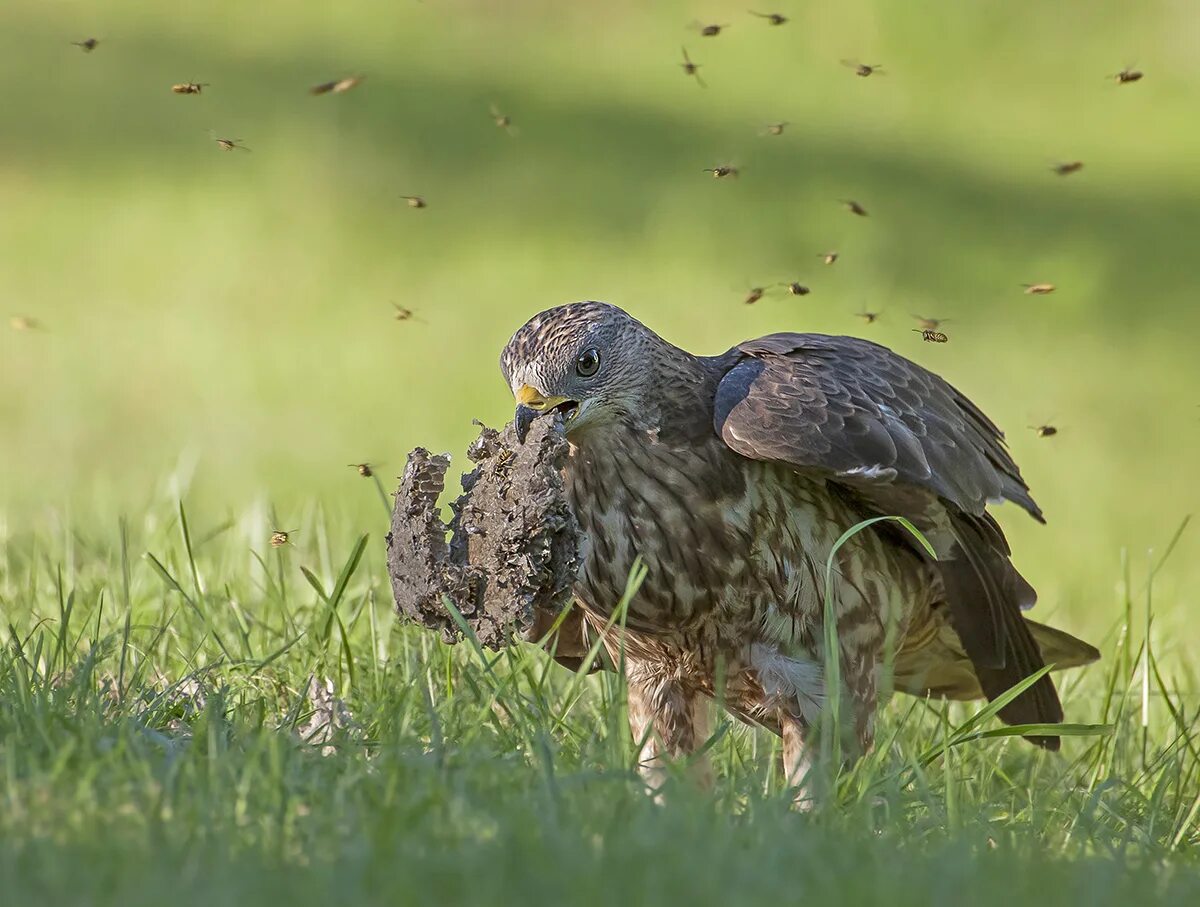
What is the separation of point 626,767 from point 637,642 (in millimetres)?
1093

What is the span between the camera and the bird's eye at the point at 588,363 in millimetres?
4363

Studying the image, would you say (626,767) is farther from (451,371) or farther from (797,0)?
(797,0)

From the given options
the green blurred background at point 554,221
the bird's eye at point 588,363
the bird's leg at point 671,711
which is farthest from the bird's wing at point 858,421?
the green blurred background at point 554,221

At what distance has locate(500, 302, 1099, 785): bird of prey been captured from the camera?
445 centimetres

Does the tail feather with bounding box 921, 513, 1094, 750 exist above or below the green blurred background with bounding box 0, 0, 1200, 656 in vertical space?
below

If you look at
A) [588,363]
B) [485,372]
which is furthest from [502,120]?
[485,372]

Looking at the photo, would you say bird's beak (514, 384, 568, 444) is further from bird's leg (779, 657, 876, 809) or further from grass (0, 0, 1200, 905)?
bird's leg (779, 657, 876, 809)

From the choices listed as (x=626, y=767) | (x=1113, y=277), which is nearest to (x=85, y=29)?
(x=1113, y=277)

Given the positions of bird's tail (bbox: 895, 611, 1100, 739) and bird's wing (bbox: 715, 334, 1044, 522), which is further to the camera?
bird's tail (bbox: 895, 611, 1100, 739)

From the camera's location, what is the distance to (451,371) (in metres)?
10.5

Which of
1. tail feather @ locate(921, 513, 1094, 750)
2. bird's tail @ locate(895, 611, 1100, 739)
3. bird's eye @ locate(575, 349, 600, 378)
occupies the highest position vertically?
bird's eye @ locate(575, 349, 600, 378)

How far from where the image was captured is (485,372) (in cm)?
1041

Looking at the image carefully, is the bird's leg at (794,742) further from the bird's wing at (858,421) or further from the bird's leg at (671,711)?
the bird's wing at (858,421)

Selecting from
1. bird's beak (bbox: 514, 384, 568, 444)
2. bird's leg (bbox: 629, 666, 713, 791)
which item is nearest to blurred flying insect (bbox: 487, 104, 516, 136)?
bird's beak (bbox: 514, 384, 568, 444)
